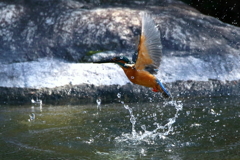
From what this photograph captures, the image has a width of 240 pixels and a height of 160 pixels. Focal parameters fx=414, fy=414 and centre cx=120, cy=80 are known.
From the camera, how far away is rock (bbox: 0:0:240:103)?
5.52 meters

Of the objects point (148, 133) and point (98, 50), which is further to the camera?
point (98, 50)

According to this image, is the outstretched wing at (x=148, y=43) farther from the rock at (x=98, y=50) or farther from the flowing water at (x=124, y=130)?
the rock at (x=98, y=50)

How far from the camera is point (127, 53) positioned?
20.1 feet

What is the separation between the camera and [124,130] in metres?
4.12

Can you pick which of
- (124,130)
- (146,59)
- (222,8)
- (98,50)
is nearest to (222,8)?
(222,8)

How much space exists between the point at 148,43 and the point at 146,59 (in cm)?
17

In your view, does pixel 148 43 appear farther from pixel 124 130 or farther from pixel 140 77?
pixel 124 130

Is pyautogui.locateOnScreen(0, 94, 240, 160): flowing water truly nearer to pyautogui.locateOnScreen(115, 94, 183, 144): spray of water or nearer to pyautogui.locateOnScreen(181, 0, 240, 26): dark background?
pyautogui.locateOnScreen(115, 94, 183, 144): spray of water

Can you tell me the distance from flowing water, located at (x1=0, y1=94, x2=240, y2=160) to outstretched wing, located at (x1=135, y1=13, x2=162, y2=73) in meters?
0.72

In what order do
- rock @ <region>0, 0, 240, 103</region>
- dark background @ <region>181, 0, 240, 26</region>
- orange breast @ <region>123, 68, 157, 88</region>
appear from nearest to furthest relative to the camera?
orange breast @ <region>123, 68, 157, 88</region> < rock @ <region>0, 0, 240, 103</region> < dark background @ <region>181, 0, 240, 26</region>

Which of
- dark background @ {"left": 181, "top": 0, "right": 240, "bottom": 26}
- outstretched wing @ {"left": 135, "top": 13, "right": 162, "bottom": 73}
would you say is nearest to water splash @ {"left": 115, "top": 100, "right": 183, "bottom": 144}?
outstretched wing @ {"left": 135, "top": 13, "right": 162, "bottom": 73}

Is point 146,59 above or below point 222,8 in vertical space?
below

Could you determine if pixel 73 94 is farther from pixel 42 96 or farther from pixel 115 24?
pixel 115 24

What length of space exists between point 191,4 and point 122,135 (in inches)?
206
